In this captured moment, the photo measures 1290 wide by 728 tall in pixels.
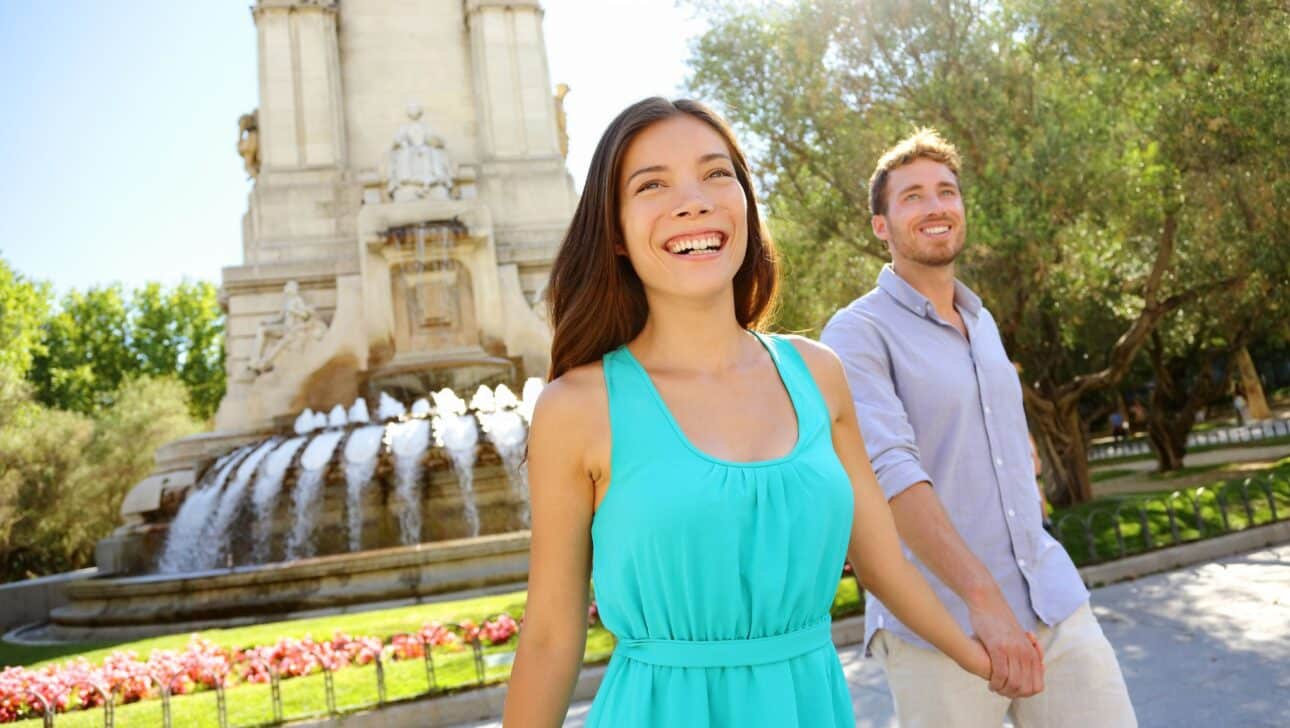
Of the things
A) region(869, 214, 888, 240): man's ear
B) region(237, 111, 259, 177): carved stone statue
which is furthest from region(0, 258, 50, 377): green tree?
region(869, 214, 888, 240): man's ear

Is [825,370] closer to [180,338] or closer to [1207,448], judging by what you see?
[1207,448]

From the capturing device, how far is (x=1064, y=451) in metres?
15.3

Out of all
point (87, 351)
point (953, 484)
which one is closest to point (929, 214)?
point (953, 484)

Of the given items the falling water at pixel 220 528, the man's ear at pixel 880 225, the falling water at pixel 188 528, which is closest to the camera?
the man's ear at pixel 880 225

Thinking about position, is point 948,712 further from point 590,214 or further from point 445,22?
point 445,22

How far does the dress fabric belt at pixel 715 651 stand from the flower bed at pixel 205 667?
18.1 feet

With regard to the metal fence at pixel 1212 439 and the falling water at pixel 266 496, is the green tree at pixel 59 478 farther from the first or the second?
the metal fence at pixel 1212 439

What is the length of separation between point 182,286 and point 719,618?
57.3m

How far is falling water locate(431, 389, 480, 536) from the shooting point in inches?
524

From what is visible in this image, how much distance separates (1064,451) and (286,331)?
1415 cm

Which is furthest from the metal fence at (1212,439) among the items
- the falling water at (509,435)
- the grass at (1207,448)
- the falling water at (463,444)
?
the falling water at (463,444)

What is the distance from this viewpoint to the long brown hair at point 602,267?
221cm

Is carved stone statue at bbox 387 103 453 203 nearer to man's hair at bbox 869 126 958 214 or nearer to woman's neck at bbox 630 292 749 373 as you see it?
man's hair at bbox 869 126 958 214

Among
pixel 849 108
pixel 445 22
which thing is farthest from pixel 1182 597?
pixel 445 22
